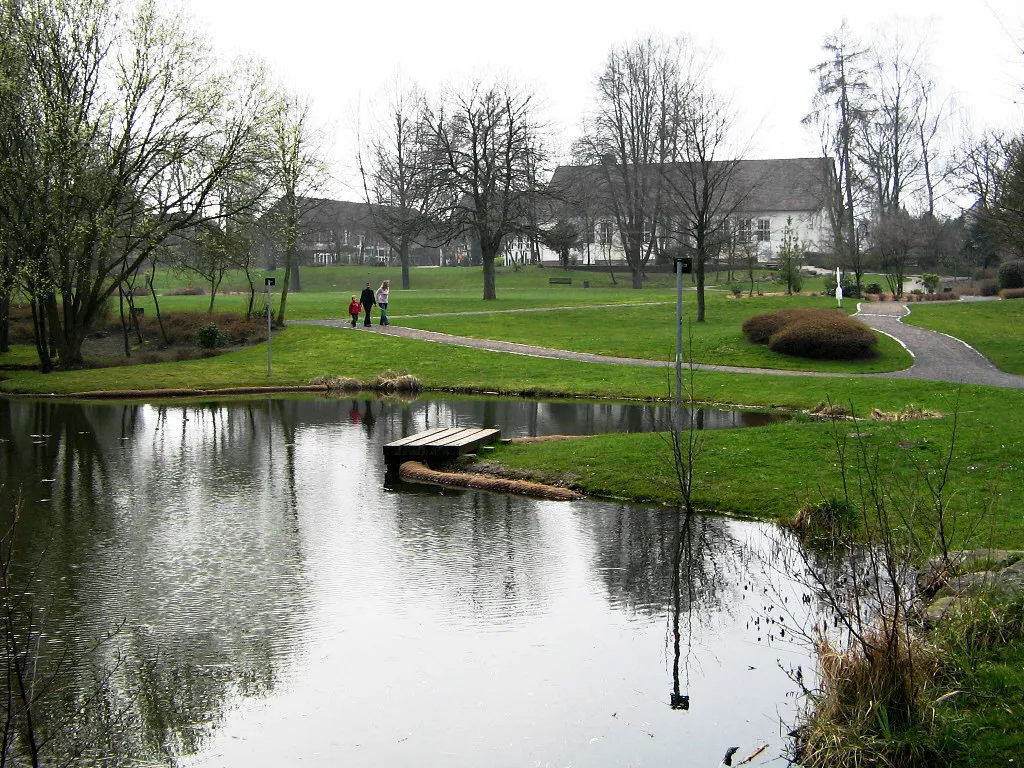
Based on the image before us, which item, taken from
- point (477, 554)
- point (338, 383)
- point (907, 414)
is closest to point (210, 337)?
point (338, 383)

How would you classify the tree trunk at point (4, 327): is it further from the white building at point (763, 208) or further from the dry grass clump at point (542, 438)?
the white building at point (763, 208)

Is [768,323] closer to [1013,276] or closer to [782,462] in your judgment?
[782,462]

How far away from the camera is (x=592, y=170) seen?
72562mm

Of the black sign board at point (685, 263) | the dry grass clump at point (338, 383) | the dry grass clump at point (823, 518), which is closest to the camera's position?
the dry grass clump at point (823, 518)

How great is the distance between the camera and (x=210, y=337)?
3728 cm

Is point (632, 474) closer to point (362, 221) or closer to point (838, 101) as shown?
point (838, 101)

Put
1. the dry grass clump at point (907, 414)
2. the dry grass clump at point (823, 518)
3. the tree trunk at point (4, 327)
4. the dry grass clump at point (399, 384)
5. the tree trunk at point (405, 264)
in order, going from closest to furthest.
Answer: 1. the dry grass clump at point (823, 518)
2. the dry grass clump at point (907, 414)
3. the dry grass clump at point (399, 384)
4. the tree trunk at point (4, 327)
5. the tree trunk at point (405, 264)

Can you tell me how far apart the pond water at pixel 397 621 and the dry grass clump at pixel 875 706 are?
43 centimetres

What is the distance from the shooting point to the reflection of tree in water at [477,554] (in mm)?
9695

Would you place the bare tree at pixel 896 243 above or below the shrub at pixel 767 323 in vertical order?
above

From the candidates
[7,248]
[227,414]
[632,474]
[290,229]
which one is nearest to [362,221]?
[290,229]

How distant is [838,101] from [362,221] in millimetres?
57948

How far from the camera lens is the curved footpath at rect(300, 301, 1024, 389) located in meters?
27.1

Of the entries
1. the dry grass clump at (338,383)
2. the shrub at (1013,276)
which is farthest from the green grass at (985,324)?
the dry grass clump at (338,383)
